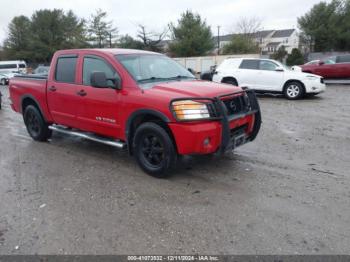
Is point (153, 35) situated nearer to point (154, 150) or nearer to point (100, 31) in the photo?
point (100, 31)

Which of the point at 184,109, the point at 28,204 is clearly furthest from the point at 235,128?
the point at 28,204

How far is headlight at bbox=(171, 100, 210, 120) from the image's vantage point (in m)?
4.25

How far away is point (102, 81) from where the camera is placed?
15.7ft

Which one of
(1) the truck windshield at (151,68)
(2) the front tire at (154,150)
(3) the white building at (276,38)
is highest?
(3) the white building at (276,38)

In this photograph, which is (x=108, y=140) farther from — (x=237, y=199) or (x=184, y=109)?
(x=237, y=199)

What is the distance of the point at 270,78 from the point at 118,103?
9.56 metres

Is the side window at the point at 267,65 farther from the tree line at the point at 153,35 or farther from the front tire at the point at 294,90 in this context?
the tree line at the point at 153,35

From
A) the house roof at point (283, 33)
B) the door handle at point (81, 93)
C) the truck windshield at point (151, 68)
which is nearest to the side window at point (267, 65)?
the truck windshield at point (151, 68)

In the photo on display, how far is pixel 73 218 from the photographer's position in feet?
12.0

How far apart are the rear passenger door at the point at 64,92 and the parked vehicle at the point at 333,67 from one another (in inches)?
656

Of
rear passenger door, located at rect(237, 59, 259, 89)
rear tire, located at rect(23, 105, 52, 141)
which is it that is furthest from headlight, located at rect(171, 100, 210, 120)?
rear passenger door, located at rect(237, 59, 259, 89)

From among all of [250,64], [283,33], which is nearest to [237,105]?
[250,64]

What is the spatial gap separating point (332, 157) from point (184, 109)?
300 cm

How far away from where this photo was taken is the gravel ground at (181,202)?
10.4 feet
